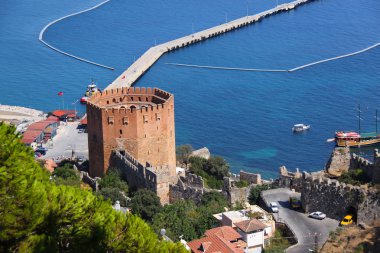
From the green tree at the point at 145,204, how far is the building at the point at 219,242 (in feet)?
12.3

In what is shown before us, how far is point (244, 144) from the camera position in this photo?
54.3 meters

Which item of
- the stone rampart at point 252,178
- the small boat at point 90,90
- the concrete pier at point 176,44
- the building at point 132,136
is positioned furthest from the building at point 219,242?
the concrete pier at point 176,44

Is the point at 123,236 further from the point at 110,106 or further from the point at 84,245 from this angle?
the point at 110,106

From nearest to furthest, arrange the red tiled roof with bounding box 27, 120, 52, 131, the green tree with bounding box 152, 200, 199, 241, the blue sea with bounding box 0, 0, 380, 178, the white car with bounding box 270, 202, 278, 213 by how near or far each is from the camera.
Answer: the green tree with bounding box 152, 200, 199, 241
the white car with bounding box 270, 202, 278, 213
the red tiled roof with bounding box 27, 120, 52, 131
the blue sea with bounding box 0, 0, 380, 178

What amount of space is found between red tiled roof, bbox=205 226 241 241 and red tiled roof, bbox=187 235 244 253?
16.0 inches

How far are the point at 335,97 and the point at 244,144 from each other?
13.5m

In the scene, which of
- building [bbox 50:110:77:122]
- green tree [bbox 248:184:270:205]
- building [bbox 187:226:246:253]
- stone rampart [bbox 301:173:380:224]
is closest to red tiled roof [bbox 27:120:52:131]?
building [bbox 50:110:77:122]

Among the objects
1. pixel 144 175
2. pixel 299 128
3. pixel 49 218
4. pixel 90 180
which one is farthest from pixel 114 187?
pixel 299 128

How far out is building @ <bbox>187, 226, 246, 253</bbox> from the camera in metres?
25.5

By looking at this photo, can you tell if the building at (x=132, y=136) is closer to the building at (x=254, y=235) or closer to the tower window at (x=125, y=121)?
the tower window at (x=125, y=121)

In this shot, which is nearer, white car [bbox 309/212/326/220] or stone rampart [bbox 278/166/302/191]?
white car [bbox 309/212/326/220]

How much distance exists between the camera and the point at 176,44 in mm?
88750

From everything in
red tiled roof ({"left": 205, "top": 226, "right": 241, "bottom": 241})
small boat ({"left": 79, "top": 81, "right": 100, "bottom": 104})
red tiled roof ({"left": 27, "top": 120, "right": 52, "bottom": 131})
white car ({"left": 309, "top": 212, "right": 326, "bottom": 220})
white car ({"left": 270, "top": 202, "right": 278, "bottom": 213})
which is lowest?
red tiled roof ({"left": 205, "top": 226, "right": 241, "bottom": 241})

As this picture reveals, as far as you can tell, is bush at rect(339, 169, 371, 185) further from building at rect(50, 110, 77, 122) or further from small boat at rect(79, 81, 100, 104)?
small boat at rect(79, 81, 100, 104)
